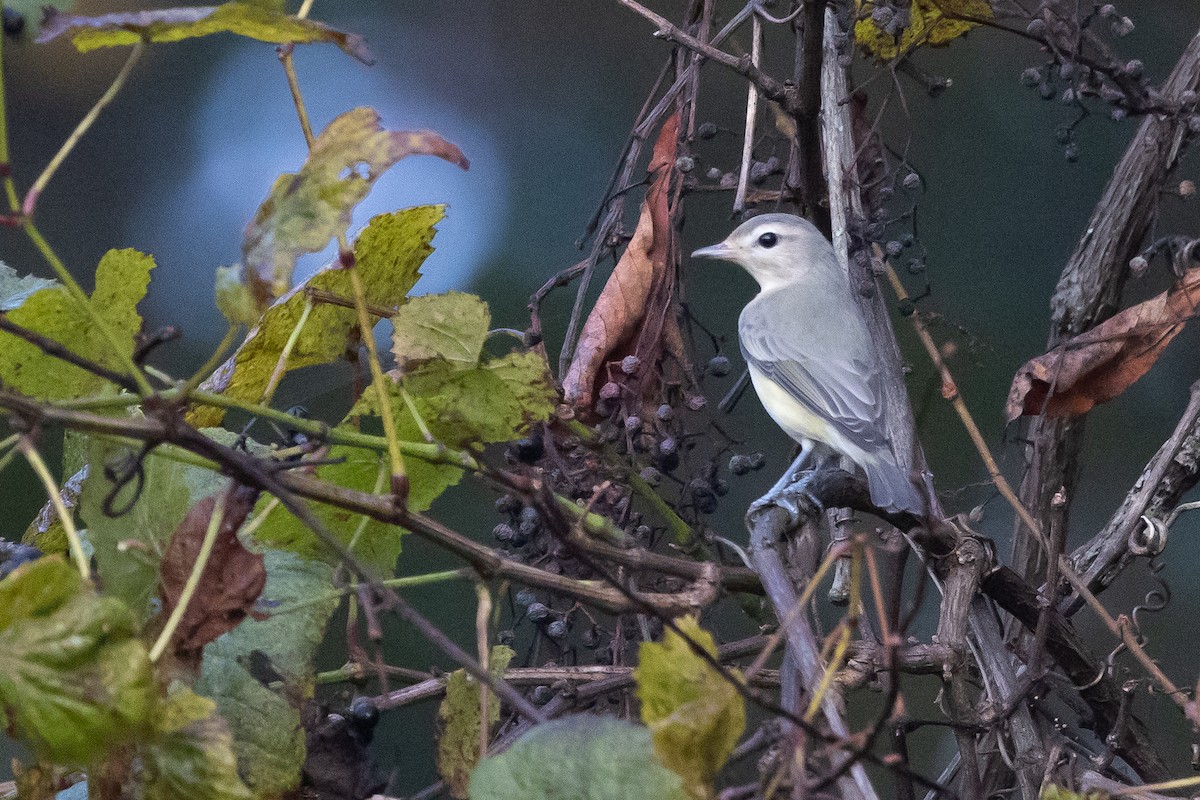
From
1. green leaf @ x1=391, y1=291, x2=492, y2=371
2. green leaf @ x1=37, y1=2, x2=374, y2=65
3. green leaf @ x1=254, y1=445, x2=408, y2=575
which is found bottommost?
green leaf @ x1=254, y1=445, x2=408, y2=575

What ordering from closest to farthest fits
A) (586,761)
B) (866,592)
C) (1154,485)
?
(586,761)
(1154,485)
(866,592)

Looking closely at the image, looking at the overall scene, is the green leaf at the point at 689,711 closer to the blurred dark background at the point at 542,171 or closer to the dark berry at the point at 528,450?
the dark berry at the point at 528,450

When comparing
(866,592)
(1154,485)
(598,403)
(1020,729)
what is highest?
(598,403)

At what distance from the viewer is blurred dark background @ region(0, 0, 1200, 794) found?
2.84 m

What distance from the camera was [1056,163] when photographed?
3076 millimetres

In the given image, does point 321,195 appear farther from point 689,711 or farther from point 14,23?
point 689,711

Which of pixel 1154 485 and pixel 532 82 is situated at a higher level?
pixel 532 82

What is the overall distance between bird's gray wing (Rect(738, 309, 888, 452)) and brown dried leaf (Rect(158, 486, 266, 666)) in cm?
172

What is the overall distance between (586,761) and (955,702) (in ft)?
3.31

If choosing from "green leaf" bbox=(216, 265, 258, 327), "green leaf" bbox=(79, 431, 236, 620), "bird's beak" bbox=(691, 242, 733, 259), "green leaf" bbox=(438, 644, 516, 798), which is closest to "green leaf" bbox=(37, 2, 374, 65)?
"green leaf" bbox=(216, 265, 258, 327)

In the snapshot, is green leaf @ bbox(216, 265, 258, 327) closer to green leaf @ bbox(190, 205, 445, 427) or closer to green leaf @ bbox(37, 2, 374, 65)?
green leaf @ bbox(37, 2, 374, 65)

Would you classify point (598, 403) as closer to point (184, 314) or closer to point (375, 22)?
point (184, 314)

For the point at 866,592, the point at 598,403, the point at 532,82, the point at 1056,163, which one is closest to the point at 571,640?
the point at 598,403

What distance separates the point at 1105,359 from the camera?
1920 mm
